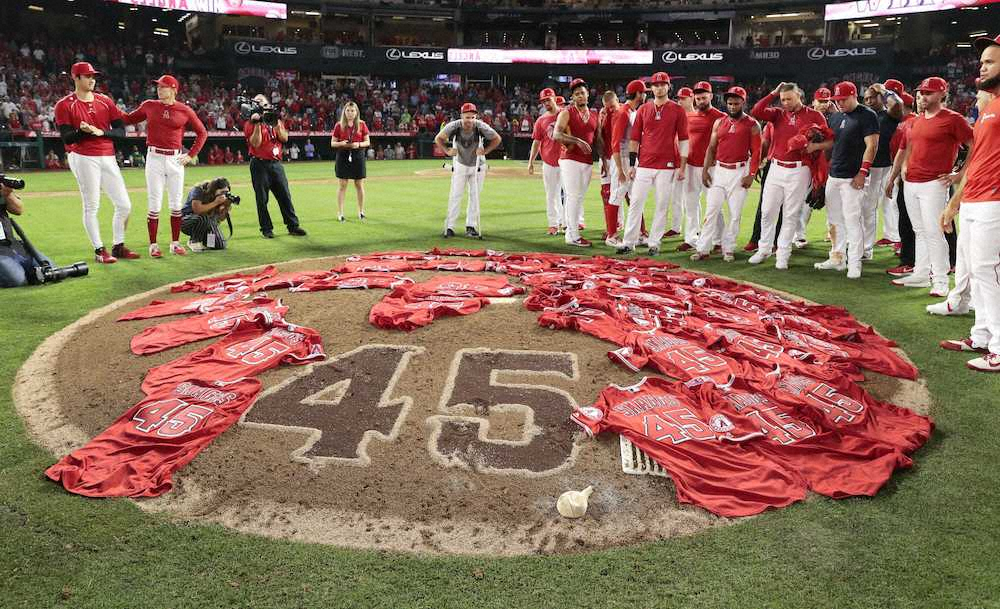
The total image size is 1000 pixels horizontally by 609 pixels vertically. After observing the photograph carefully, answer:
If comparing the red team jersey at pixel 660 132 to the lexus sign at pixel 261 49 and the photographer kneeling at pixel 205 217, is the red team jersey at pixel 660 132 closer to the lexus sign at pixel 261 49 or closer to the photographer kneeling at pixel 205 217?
the photographer kneeling at pixel 205 217

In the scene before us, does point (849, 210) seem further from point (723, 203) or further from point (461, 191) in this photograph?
point (461, 191)

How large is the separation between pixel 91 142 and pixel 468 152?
5578 mm

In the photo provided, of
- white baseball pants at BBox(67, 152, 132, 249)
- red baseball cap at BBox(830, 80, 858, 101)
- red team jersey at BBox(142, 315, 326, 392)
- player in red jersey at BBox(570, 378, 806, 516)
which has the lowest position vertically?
player in red jersey at BBox(570, 378, 806, 516)

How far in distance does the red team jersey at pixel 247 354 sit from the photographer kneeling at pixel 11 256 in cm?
391

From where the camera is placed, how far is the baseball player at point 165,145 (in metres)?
9.03

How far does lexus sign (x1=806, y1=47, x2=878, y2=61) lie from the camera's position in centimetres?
3653

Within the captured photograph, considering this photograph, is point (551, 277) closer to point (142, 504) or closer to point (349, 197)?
point (142, 504)

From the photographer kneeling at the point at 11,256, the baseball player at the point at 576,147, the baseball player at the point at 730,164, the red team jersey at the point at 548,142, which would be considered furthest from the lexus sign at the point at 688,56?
the photographer kneeling at the point at 11,256

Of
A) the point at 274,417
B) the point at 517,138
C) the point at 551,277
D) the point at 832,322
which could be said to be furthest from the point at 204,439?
the point at 517,138

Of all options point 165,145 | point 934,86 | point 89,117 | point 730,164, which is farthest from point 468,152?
point 934,86

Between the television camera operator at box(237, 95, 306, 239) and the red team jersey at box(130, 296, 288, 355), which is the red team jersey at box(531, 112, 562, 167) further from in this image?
the red team jersey at box(130, 296, 288, 355)

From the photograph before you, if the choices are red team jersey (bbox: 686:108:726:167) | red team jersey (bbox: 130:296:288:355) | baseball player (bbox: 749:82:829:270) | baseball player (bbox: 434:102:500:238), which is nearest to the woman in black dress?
baseball player (bbox: 434:102:500:238)

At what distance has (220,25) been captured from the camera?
4250 centimetres

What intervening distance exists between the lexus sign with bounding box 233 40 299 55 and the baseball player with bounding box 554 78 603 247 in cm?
3259
